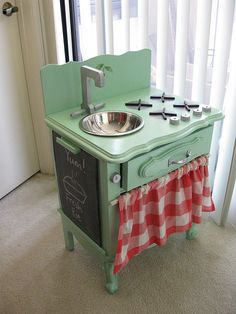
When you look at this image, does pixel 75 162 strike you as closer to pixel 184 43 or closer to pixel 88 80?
pixel 88 80

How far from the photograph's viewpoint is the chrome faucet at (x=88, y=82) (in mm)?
1113

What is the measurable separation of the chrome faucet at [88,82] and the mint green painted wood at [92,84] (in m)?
0.06

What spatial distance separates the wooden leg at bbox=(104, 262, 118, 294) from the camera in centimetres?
128

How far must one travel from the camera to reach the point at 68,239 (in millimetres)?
1503

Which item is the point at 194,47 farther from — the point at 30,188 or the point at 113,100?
the point at 30,188

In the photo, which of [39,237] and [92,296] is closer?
[92,296]

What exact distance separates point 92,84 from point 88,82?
0.09 m

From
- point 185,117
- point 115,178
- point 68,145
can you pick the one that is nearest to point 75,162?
point 68,145

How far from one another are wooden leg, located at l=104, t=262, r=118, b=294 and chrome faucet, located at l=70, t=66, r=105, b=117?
0.59m

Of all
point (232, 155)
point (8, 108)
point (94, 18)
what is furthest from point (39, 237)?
point (94, 18)

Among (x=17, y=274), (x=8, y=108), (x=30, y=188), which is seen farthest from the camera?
(x=30, y=188)

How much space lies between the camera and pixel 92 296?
133 centimetres

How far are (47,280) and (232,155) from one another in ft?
3.13

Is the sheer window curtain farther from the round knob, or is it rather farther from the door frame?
the round knob
